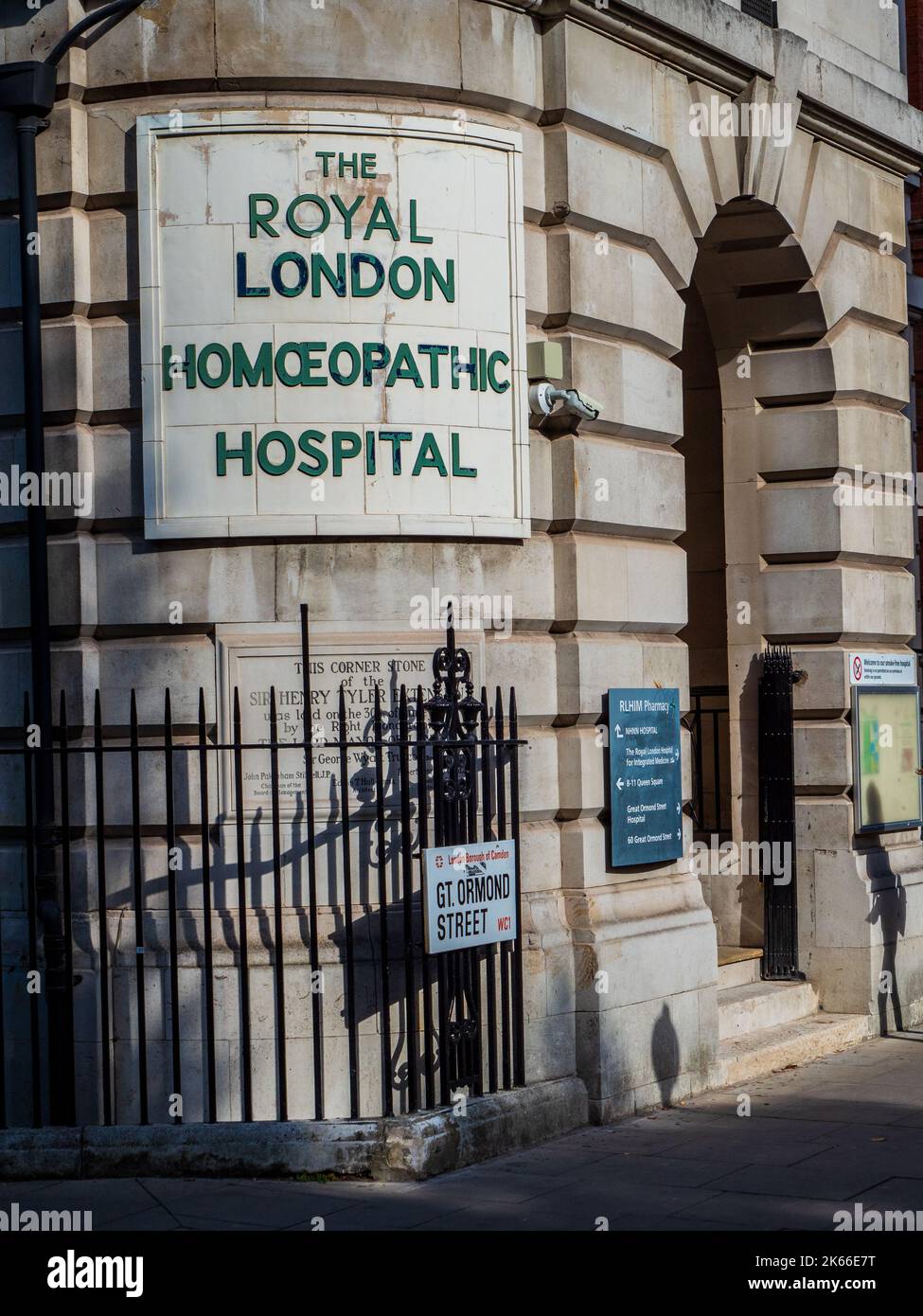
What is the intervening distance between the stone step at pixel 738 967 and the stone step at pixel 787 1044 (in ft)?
1.44

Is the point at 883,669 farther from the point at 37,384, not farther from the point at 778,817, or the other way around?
the point at 37,384

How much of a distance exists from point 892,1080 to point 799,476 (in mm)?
4531

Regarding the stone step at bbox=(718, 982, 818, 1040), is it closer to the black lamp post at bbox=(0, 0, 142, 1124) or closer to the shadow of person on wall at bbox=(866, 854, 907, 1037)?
the shadow of person on wall at bbox=(866, 854, 907, 1037)

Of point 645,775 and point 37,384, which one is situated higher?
point 37,384

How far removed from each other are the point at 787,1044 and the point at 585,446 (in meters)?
4.32

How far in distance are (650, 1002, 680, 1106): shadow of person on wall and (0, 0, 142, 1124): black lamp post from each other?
132 inches

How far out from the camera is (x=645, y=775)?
11070 mm

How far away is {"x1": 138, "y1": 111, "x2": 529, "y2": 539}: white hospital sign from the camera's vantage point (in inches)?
382

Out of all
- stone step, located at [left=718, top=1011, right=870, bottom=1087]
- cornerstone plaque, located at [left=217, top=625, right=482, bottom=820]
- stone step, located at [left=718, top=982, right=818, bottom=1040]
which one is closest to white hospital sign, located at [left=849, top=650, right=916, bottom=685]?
stone step, located at [left=718, top=982, right=818, bottom=1040]

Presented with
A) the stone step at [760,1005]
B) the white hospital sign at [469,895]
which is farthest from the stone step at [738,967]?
the white hospital sign at [469,895]

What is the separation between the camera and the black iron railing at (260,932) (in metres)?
9.12

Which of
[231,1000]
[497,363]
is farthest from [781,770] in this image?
[231,1000]

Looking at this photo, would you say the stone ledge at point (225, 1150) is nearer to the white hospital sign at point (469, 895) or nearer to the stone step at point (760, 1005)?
the white hospital sign at point (469, 895)

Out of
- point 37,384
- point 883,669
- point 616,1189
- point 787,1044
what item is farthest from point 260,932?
point 883,669
